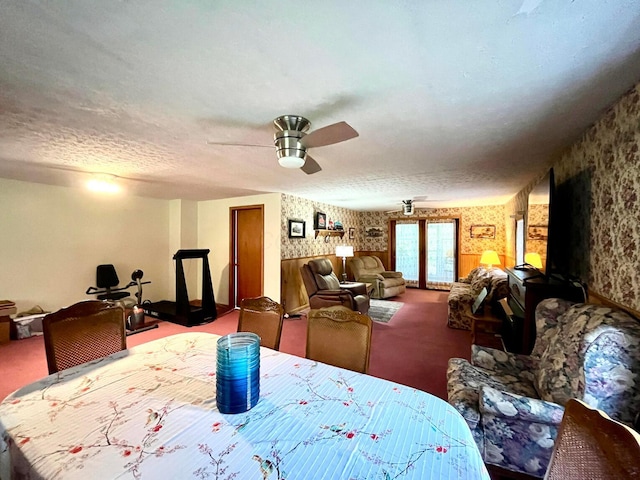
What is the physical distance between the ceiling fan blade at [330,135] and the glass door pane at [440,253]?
643 centimetres

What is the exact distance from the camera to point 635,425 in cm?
124

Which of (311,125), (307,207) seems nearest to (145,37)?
(311,125)

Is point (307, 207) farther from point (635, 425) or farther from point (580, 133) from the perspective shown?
point (635, 425)

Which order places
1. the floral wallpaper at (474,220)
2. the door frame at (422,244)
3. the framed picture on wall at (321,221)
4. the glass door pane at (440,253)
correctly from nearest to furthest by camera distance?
the framed picture on wall at (321,221) < the floral wallpaper at (474,220) < the door frame at (422,244) < the glass door pane at (440,253)

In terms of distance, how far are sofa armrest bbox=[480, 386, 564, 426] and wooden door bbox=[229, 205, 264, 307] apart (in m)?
4.16

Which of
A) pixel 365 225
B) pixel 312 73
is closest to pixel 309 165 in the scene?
pixel 312 73

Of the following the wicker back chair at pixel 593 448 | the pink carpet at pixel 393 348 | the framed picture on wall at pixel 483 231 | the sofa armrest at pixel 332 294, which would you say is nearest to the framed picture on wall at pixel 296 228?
the sofa armrest at pixel 332 294

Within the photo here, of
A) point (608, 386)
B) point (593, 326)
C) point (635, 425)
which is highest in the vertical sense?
point (593, 326)

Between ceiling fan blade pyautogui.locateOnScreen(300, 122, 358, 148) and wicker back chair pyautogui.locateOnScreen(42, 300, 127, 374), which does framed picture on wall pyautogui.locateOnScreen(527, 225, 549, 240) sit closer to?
ceiling fan blade pyautogui.locateOnScreen(300, 122, 358, 148)

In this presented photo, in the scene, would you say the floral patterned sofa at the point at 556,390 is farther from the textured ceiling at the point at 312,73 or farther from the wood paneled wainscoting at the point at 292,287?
the wood paneled wainscoting at the point at 292,287

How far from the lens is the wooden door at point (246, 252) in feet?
17.2

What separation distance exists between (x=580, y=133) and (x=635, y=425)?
194cm

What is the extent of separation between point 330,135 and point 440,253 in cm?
662

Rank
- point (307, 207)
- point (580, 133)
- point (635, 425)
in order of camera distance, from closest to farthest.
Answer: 1. point (635, 425)
2. point (580, 133)
3. point (307, 207)
